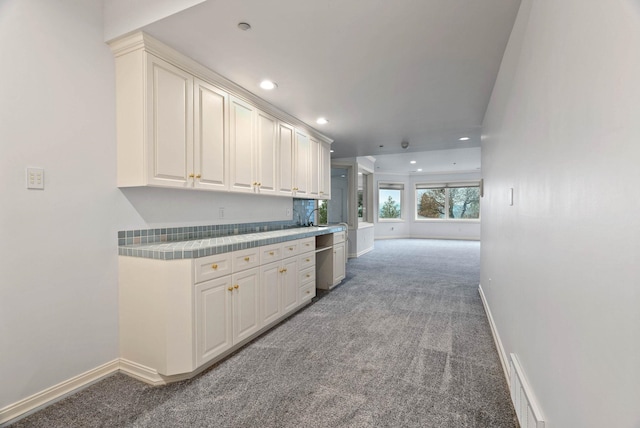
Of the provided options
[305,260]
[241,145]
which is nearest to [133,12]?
[241,145]

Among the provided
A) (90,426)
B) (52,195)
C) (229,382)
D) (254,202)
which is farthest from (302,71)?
(90,426)

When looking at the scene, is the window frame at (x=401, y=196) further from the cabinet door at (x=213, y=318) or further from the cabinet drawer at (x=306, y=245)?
the cabinet door at (x=213, y=318)

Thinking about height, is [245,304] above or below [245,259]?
below

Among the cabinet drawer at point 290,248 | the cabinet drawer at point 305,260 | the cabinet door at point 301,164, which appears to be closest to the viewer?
the cabinet drawer at point 290,248

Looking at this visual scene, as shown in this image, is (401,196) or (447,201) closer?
(447,201)

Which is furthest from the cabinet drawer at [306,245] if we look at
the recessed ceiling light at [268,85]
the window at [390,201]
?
the window at [390,201]

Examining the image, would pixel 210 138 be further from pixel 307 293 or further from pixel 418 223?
pixel 418 223

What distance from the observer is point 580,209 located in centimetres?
94

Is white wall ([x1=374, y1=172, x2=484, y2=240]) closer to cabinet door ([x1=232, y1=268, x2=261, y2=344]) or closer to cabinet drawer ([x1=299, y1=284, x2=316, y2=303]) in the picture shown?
cabinet drawer ([x1=299, y1=284, x2=316, y2=303])

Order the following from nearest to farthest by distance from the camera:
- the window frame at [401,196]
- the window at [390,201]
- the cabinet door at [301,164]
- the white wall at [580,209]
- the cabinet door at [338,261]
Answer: the white wall at [580,209] → the cabinet door at [301,164] → the cabinet door at [338,261] → the window frame at [401,196] → the window at [390,201]

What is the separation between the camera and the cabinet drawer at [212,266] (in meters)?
2.07

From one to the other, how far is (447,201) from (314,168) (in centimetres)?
802

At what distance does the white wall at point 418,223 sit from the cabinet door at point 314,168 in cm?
595

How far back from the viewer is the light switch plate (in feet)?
5.67
